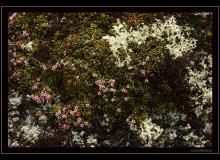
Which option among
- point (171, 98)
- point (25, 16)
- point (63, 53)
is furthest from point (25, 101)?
point (171, 98)

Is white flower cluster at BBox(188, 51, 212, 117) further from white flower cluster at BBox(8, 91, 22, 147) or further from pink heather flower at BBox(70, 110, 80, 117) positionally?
white flower cluster at BBox(8, 91, 22, 147)

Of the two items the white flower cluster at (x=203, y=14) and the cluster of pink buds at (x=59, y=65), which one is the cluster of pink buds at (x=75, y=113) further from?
the white flower cluster at (x=203, y=14)

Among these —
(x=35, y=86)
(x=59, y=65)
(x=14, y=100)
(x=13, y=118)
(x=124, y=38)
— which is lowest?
(x=13, y=118)

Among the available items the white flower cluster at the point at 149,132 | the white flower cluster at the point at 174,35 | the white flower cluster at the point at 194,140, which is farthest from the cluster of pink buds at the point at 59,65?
the white flower cluster at the point at 194,140

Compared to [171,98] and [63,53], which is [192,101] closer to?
[171,98]

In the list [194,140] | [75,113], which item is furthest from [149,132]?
[75,113]

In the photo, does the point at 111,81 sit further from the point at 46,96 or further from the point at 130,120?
the point at 46,96
